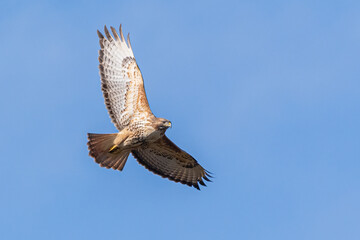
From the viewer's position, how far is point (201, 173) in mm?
16812

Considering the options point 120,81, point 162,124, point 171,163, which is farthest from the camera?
point 171,163

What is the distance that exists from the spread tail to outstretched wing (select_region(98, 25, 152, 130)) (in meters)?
0.51

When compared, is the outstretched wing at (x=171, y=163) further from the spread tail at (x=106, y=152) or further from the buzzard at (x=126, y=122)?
the spread tail at (x=106, y=152)

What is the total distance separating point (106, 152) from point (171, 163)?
6.61ft

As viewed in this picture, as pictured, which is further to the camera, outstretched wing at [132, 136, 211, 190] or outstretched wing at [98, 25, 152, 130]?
outstretched wing at [132, 136, 211, 190]

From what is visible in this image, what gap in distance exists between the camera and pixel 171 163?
16.5 m

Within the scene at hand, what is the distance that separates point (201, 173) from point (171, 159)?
945mm

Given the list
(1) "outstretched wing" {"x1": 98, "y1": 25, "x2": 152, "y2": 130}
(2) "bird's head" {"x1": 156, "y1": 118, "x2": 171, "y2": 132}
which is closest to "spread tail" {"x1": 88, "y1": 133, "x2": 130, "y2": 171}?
(1) "outstretched wing" {"x1": 98, "y1": 25, "x2": 152, "y2": 130}

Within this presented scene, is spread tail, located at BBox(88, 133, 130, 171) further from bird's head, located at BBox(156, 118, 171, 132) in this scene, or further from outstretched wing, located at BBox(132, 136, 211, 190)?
bird's head, located at BBox(156, 118, 171, 132)

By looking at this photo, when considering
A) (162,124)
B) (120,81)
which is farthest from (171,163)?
(120,81)

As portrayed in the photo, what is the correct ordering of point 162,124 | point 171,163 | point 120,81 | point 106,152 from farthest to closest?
point 171,163 → point 120,81 → point 106,152 → point 162,124

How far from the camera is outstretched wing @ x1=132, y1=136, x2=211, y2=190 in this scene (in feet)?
52.8

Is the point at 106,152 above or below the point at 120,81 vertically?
below

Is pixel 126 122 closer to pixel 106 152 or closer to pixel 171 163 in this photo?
pixel 106 152
